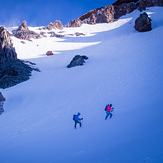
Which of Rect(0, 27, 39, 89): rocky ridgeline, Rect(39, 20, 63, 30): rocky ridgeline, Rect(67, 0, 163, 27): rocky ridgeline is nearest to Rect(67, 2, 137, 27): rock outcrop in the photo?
Rect(67, 0, 163, 27): rocky ridgeline

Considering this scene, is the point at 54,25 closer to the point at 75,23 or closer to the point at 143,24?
the point at 75,23

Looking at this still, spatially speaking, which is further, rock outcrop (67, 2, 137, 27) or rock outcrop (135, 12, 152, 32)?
rock outcrop (67, 2, 137, 27)

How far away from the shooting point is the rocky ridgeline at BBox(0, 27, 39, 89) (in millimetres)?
22731

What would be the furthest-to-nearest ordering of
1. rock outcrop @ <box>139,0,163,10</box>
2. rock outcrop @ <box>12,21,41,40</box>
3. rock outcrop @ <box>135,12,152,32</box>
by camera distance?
rock outcrop @ <box>139,0,163,10</box> < rock outcrop @ <box>12,21,41,40</box> < rock outcrop @ <box>135,12,152,32</box>

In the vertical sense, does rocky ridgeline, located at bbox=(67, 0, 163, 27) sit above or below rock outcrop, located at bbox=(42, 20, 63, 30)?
above

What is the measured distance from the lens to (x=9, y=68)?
24875 mm

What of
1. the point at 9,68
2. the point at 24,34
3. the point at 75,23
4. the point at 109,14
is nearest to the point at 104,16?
the point at 109,14

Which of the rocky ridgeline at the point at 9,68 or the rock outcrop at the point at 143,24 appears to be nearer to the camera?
the rocky ridgeline at the point at 9,68

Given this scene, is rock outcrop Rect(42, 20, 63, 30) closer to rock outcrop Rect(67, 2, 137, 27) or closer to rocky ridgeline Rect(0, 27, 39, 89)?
rock outcrop Rect(67, 2, 137, 27)

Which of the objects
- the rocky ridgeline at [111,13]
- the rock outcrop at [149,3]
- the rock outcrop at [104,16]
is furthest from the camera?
the rock outcrop at [104,16]

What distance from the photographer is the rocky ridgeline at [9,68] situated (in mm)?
22731

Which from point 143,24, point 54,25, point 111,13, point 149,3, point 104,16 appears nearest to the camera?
point 143,24

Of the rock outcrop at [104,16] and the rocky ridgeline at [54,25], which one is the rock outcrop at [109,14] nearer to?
the rock outcrop at [104,16]

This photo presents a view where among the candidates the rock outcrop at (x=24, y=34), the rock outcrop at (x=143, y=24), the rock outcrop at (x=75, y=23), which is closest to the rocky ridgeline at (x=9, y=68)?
the rock outcrop at (x=24, y=34)
